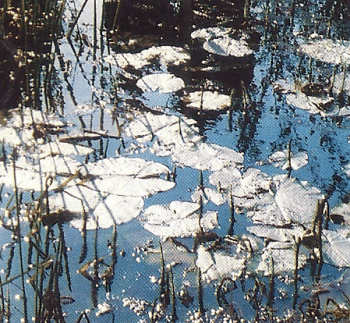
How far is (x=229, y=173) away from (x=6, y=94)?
1098mm

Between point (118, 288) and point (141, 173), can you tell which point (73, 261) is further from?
point (141, 173)

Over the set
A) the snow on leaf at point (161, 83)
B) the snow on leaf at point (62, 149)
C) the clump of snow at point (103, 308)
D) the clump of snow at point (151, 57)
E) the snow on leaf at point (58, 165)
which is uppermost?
the clump of snow at point (151, 57)

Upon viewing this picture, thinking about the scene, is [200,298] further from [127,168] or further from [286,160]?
[286,160]

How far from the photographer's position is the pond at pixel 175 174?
5.23 ft

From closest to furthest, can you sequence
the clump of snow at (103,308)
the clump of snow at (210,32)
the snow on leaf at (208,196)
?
1. the clump of snow at (103,308)
2. the snow on leaf at (208,196)
3. the clump of snow at (210,32)

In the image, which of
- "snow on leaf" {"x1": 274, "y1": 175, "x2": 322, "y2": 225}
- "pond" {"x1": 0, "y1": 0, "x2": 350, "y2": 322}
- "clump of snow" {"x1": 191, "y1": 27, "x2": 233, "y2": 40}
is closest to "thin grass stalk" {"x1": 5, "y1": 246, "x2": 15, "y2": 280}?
"pond" {"x1": 0, "y1": 0, "x2": 350, "y2": 322}

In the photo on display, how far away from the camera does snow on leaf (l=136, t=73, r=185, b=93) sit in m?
2.68

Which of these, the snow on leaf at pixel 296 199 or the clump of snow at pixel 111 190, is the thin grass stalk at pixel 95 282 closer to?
the clump of snow at pixel 111 190

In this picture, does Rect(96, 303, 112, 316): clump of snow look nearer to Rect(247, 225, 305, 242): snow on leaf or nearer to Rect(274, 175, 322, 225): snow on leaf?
Rect(247, 225, 305, 242): snow on leaf

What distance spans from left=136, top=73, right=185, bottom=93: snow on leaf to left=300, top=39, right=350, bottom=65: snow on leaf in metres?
0.78

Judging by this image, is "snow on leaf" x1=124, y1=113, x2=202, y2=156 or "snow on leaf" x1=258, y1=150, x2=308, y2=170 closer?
"snow on leaf" x1=258, y1=150, x2=308, y2=170

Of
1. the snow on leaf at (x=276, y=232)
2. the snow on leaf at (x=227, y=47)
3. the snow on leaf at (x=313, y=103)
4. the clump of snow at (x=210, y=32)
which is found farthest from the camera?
the clump of snow at (x=210, y=32)

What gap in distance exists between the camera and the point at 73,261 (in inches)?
66.8

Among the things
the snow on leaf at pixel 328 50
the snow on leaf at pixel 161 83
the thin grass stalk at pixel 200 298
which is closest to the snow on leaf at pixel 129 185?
the thin grass stalk at pixel 200 298
